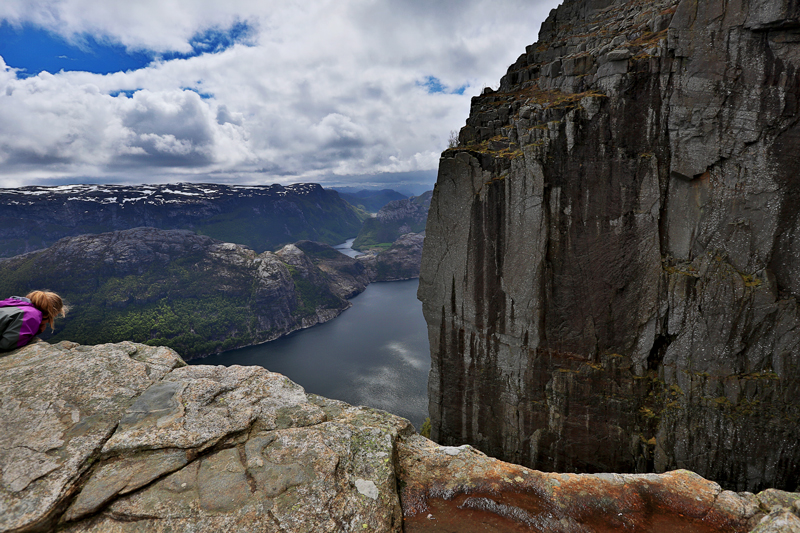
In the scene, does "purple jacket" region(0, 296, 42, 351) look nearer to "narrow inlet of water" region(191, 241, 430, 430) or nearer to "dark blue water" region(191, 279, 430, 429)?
"dark blue water" region(191, 279, 430, 429)

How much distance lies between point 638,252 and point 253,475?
14.9m

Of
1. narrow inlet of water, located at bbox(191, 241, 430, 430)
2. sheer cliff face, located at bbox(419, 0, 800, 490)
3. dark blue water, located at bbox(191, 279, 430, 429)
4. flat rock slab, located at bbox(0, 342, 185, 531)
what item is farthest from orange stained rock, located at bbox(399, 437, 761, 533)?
narrow inlet of water, located at bbox(191, 241, 430, 430)

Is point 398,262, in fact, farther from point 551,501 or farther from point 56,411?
point 56,411

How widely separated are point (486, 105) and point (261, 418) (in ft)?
58.7

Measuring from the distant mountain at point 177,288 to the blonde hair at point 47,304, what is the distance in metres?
103

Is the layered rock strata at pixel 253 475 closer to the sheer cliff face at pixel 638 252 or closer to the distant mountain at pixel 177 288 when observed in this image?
the sheer cliff face at pixel 638 252

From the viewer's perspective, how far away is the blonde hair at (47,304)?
7555mm

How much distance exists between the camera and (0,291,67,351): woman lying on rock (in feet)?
Result: 23.3

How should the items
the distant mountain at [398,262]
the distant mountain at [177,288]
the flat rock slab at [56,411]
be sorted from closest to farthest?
the flat rock slab at [56,411] < the distant mountain at [177,288] < the distant mountain at [398,262]

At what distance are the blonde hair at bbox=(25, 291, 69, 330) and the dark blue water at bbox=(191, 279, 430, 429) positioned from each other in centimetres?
4839

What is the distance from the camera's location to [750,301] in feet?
40.1

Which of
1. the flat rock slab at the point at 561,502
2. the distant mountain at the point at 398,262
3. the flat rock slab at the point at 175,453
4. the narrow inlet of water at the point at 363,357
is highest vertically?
the flat rock slab at the point at 175,453

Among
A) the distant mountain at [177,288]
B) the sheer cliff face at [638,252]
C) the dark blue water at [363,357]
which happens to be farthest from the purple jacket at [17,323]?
the distant mountain at [177,288]

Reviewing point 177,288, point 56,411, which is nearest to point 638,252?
point 56,411
